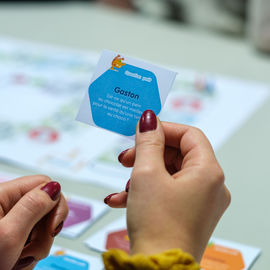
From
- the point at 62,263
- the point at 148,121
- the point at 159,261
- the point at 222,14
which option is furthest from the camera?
the point at 222,14

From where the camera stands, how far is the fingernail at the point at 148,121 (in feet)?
1.78

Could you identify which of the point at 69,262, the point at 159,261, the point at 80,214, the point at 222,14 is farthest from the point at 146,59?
the point at 159,261

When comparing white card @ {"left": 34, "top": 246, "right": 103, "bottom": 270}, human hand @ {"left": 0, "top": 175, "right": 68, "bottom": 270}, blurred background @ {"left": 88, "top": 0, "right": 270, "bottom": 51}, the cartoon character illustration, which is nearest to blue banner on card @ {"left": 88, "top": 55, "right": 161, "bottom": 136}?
the cartoon character illustration

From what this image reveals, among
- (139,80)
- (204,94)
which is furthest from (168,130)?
(204,94)

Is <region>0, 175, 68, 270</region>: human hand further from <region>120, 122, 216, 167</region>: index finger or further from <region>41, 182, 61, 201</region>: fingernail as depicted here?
<region>120, 122, 216, 167</region>: index finger

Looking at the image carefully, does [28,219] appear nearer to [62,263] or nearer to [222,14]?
[62,263]

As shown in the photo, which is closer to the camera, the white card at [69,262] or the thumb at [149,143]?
the thumb at [149,143]

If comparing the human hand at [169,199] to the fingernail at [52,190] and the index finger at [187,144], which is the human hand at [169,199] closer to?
the index finger at [187,144]

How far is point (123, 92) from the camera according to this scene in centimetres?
60

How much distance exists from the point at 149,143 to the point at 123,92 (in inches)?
4.0

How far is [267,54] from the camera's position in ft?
5.49

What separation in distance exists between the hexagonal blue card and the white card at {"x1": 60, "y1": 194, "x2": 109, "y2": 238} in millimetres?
253

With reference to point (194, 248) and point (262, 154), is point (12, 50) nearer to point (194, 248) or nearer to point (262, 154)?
point (262, 154)

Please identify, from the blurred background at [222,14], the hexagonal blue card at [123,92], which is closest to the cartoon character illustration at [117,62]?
the hexagonal blue card at [123,92]
